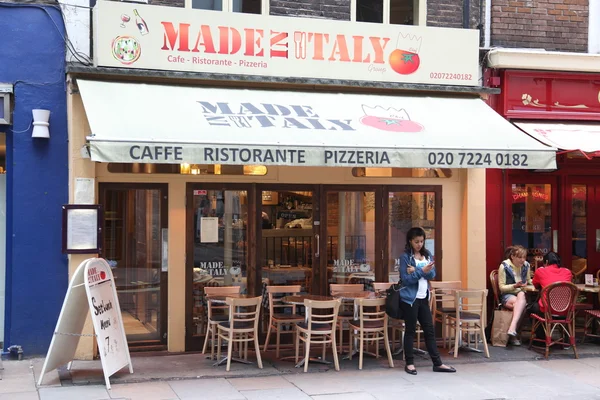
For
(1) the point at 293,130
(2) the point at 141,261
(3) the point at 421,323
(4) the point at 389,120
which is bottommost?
(3) the point at 421,323

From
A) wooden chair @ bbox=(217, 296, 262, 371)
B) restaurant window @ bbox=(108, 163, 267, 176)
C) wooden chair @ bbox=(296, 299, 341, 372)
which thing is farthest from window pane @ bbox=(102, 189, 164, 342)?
wooden chair @ bbox=(296, 299, 341, 372)

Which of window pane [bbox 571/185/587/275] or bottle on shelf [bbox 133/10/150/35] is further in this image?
window pane [bbox 571/185/587/275]

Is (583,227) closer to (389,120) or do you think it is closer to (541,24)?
(541,24)

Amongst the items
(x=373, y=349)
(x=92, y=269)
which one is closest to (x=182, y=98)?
(x=92, y=269)

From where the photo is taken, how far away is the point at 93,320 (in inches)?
304

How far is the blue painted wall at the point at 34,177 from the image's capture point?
8.98 meters

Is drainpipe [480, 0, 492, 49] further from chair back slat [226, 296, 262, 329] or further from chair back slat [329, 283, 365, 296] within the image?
chair back slat [226, 296, 262, 329]

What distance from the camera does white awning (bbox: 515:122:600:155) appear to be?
9.91 m

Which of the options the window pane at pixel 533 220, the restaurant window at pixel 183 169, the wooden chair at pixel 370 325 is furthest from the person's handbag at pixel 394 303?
the window pane at pixel 533 220

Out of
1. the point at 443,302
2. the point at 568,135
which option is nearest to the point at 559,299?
the point at 443,302

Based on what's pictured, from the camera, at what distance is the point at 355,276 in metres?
10.4

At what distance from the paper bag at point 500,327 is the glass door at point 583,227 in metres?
2.02

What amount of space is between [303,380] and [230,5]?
199 inches

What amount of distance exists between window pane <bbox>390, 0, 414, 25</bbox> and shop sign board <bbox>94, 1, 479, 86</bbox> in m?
0.66
